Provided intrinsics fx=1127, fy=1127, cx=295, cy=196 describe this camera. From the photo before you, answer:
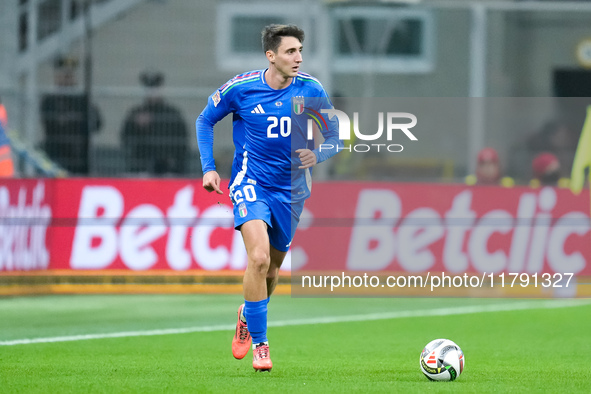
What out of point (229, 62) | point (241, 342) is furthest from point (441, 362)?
point (229, 62)

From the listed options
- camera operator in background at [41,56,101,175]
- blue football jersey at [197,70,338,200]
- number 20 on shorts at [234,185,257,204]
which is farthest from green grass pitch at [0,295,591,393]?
camera operator in background at [41,56,101,175]

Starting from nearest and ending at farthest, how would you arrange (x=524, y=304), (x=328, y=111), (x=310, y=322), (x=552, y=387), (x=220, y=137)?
(x=552, y=387), (x=328, y=111), (x=310, y=322), (x=524, y=304), (x=220, y=137)

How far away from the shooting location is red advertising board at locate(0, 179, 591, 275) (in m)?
13.2

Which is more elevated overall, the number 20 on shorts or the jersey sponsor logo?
the jersey sponsor logo

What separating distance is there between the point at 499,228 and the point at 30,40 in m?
6.40

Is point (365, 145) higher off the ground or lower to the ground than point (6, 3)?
lower

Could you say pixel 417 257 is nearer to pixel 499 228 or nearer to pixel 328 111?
pixel 499 228

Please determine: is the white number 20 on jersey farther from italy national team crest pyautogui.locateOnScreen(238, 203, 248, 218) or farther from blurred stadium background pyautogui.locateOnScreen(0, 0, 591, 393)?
blurred stadium background pyautogui.locateOnScreen(0, 0, 591, 393)

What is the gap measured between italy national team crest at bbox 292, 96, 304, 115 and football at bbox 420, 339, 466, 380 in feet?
6.04

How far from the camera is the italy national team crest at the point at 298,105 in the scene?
298 inches

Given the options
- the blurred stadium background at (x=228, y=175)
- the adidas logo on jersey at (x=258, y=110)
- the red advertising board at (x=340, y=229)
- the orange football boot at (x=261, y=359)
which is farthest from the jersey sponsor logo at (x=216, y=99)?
the red advertising board at (x=340, y=229)

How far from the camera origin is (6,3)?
14.4 m

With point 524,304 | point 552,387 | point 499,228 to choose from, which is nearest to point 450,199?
point 499,228

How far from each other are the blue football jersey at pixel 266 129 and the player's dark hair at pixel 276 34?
27cm
